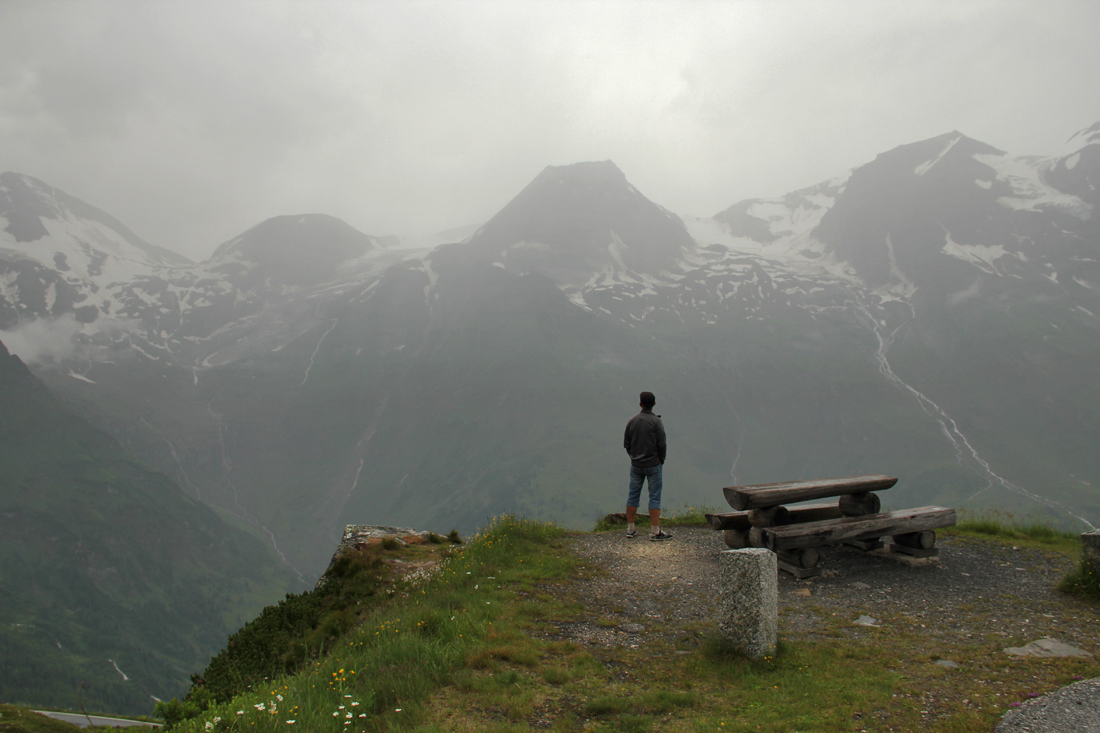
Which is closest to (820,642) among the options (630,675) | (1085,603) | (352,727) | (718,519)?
(630,675)

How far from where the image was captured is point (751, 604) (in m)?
7.96

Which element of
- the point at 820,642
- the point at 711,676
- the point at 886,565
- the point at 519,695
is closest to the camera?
the point at 519,695

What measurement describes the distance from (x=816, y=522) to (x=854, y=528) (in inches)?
32.9

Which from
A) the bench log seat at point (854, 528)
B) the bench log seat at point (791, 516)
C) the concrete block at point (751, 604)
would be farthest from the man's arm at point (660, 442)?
the concrete block at point (751, 604)

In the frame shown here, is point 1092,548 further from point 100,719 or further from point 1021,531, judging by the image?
point 100,719

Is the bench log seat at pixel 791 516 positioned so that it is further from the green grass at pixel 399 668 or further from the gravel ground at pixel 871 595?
the green grass at pixel 399 668

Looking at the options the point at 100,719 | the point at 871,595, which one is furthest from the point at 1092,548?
the point at 100,719

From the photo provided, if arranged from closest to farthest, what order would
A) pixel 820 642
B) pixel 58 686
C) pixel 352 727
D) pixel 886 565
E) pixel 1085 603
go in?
pixel 352 727, pixel 820 642, pixel 1085 603, pixel 886 565, pixel 58 686

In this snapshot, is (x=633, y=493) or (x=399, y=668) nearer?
(x=399, y=668)

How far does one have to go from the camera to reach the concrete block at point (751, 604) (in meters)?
7.90

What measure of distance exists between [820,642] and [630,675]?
10.2 ft

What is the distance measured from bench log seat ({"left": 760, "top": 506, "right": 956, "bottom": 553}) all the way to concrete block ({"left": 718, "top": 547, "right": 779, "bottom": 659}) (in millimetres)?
3997

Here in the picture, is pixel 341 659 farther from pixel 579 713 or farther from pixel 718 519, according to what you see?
pixel 718 519

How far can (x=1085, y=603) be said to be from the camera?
32.0 feet
